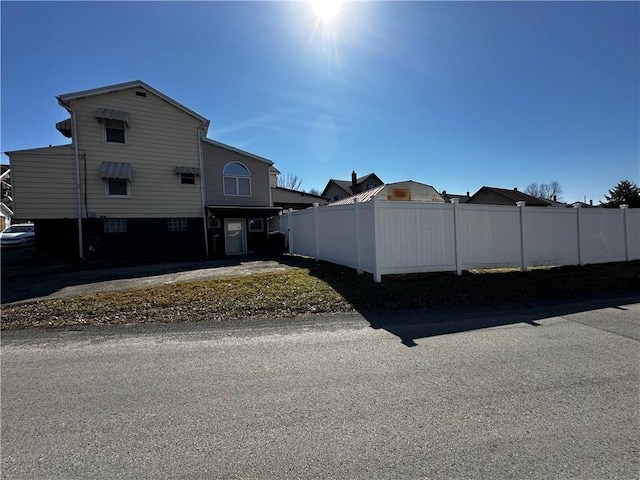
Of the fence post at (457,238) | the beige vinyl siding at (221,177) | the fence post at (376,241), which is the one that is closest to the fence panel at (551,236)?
the fence post at (457,238)

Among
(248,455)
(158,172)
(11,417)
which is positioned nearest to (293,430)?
(248,455)

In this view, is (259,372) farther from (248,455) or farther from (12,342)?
(12,342)

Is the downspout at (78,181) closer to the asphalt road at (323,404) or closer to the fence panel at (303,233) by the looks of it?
the fence panel at (303,233)

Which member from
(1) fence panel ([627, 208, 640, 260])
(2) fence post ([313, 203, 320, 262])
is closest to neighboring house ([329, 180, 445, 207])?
(1) fence panel ([627, 208, 640, 260])

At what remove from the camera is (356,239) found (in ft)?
28.6

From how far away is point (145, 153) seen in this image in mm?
15625

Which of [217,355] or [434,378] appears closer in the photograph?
[434,378]

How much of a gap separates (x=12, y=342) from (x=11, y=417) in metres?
2.60

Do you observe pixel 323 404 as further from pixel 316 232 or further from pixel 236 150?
pixel 236 150

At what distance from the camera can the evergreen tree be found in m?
35.2

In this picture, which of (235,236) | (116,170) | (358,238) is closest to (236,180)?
(235,236)

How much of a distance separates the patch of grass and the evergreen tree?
121ft

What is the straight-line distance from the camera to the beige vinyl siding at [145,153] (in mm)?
14594

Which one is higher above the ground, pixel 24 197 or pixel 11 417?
pixel 24 197
